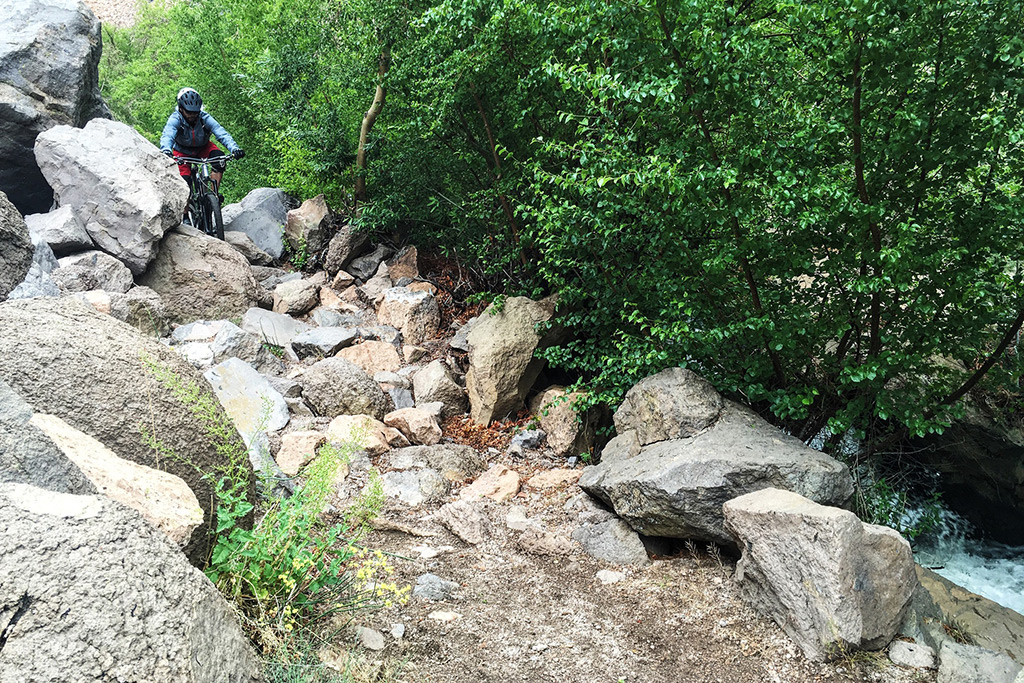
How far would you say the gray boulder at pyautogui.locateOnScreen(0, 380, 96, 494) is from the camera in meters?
2.36

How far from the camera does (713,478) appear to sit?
172 inches

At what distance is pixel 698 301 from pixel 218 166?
23.8 feet

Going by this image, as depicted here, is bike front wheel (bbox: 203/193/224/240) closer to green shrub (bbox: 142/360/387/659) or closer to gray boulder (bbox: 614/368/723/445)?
gray boulder (bbox: 614/368/723/445)

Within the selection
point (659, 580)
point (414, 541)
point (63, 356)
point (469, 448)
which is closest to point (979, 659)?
point (659, 580)

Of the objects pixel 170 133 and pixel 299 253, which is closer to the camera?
pixel 170 133

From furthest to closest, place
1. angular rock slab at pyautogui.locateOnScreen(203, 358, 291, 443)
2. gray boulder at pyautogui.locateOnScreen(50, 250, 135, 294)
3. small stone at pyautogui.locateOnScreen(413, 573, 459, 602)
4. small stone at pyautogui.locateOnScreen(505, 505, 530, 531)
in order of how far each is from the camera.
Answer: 1. gray boulder at pyautogui.locateOnScreen(50, 250, 135, 294)
2. angular rock slab at pyautogui.locateOnScreen(203, 358, 291, 443)
3. small stone at pyautogui.locateOnScreen(505, 505, 530, 531)
4. small stone at pyautogui.locateOnScreen(413, 573, 459, 602)

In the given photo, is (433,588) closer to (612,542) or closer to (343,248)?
(612,542)

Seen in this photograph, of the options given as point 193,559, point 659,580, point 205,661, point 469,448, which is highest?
point 205,661

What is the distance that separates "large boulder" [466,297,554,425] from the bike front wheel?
4.65m

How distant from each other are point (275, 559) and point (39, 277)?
4.45 meters

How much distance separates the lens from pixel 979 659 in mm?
3428

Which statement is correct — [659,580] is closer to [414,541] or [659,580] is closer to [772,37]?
[414,541]

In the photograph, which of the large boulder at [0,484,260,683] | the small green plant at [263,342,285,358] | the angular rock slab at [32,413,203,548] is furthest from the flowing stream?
the small green plant at [263,342,285,358]

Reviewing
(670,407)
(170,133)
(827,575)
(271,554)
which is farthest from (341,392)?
(170,133)
